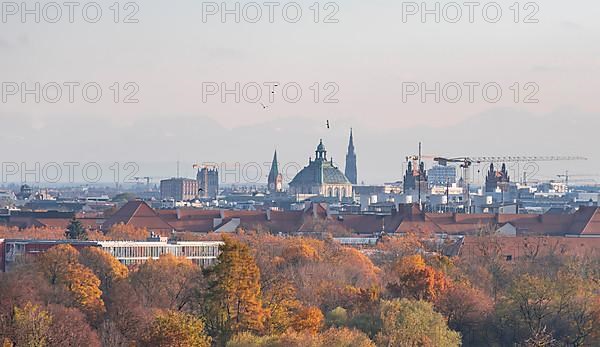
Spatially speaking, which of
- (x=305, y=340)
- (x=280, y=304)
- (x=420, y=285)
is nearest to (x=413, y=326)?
(x=280, y=304)

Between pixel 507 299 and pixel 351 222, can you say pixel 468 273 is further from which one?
pixel 351 222

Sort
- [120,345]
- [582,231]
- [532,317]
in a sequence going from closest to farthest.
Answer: [120,345] → [532,317] → [582,231]

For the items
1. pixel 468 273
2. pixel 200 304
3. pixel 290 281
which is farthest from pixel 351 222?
pixel 200 304

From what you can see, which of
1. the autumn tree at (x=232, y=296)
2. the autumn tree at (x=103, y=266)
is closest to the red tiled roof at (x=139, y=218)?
the autumn tree at (x=103, y=266)

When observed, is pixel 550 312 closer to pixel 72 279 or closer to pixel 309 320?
pixel 309 320

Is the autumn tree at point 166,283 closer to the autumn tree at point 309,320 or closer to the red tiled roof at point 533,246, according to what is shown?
the autumn tree at point 309,320

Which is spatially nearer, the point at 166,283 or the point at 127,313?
the point at 127,313

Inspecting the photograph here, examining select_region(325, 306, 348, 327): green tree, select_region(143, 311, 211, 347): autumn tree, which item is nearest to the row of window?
select_region(325, 306, 348, 327): green tree
